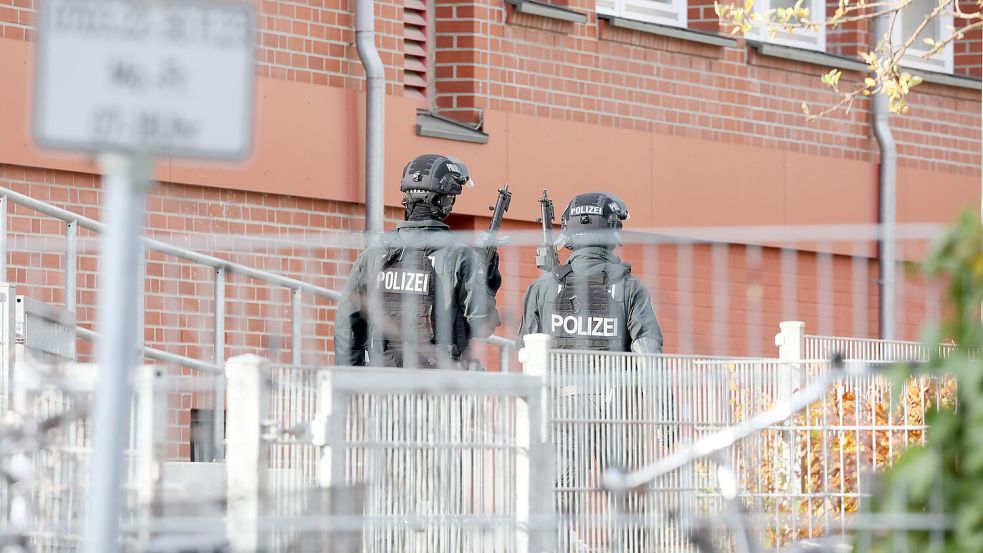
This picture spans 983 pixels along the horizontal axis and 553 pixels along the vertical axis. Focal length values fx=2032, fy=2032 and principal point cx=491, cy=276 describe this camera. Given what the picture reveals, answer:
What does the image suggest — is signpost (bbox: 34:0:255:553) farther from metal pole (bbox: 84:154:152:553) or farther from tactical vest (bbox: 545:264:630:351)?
tactical vest (bbox: 545:264:630:351)

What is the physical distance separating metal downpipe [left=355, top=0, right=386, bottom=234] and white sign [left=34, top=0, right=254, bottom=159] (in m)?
9.30

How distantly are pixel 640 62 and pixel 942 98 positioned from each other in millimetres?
3361

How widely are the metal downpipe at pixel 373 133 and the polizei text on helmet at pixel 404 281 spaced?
13.2 ft

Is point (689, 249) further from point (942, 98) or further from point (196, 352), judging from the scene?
point (942, 98)

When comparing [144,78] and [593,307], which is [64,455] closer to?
[144,78]

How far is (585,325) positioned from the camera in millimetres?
9539

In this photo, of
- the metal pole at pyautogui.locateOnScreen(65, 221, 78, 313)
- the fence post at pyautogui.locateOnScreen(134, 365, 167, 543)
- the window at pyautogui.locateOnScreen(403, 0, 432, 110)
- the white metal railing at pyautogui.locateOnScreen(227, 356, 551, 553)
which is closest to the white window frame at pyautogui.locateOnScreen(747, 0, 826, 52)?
the window at pyautogui.locateOnScreen(403, 0, 432, 110)

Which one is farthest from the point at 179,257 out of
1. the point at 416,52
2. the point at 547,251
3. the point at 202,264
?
the point at 416,52

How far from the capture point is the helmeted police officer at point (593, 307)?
367 inches

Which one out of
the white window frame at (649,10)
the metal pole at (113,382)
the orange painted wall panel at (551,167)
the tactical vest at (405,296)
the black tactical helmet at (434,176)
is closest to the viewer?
the metal pole at (113,382)

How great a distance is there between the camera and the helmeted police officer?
933 cm

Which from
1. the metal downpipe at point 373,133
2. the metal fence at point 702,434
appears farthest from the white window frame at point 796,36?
the metal fence at point 702,434

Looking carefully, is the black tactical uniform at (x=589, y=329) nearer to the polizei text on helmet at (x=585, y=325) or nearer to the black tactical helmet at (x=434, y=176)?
the polizei text on helmet at (x=585, y=325)

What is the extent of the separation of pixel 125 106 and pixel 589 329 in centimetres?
618
